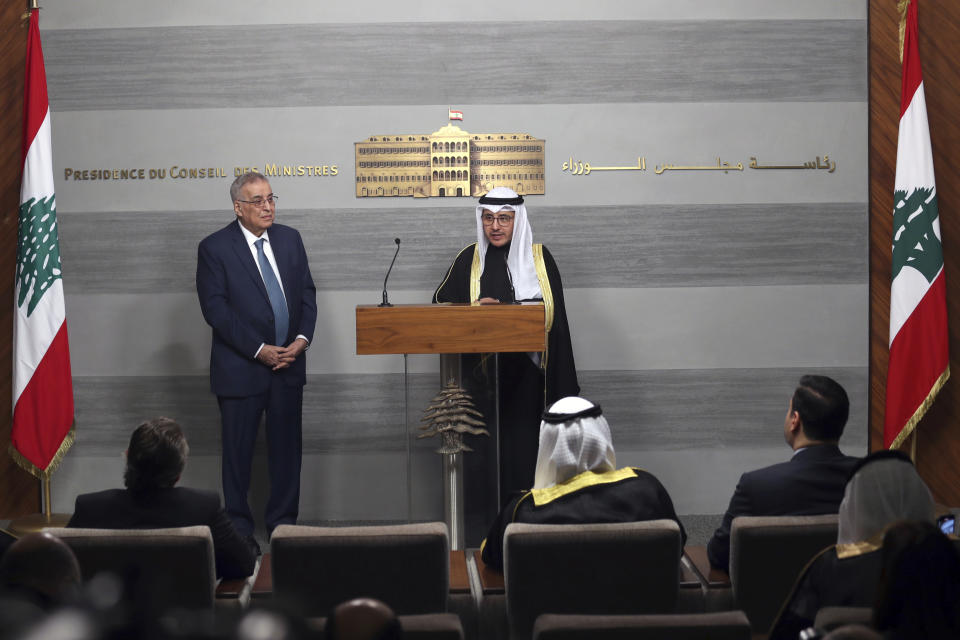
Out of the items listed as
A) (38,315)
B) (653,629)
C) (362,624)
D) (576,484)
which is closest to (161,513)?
(576,484)

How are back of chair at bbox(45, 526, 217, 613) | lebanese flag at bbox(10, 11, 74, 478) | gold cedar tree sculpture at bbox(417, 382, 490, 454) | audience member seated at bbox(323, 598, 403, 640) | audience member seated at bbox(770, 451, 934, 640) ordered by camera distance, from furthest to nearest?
lebanese flag at bbox(10, 11, 74, 478) → gold cedar tree sculpture at bbox(417, 382, 490, 454) → back of chair at bbox(45, 526, 217, 613) → audience member seated at bbox(770, 451, 934, 640) → audience member seated at bbox(323, 598, 403, 640)

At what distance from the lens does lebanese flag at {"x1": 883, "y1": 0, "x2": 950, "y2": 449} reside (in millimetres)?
5078

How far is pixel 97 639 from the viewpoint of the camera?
2.28 ft

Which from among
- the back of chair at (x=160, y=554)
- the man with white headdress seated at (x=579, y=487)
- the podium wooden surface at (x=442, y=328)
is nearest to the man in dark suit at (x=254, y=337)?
the podium wooden surface at (x=442, y=328)

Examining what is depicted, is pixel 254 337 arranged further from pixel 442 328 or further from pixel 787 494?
pixel 787 494

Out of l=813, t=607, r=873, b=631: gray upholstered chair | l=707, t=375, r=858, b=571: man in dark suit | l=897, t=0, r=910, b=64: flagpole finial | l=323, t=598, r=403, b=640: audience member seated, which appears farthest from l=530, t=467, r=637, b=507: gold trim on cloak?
l=897, t=0, r=910, b=64: flagpole finial

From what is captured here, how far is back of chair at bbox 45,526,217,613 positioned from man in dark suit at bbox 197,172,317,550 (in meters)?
2.40

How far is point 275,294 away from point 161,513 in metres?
2.30

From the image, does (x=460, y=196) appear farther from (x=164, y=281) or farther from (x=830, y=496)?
(x=830, y=496)

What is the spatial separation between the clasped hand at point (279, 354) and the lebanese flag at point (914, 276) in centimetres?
321

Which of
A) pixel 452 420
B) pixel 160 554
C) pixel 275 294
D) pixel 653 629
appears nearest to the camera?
pixel 653 629

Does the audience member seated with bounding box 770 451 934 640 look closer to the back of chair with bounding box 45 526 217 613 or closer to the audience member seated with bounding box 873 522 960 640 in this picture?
the audience member seated with bounding box 873 522 960 640

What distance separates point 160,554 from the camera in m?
2.26

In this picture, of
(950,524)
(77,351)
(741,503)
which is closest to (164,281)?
(77,351)
